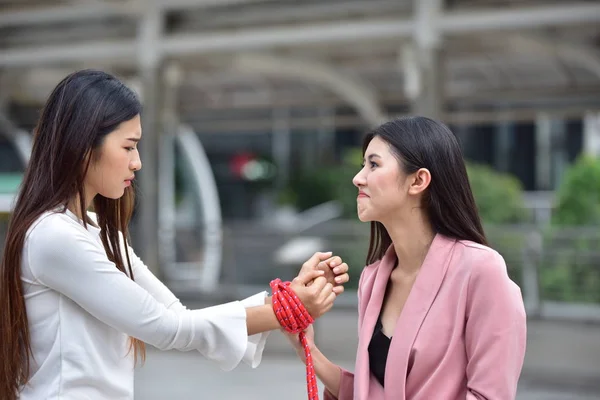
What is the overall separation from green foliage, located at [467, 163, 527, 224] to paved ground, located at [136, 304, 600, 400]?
8.75 ft

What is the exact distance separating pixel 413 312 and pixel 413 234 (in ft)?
0.72

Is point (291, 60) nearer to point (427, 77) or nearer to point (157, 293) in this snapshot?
point (427, 77)

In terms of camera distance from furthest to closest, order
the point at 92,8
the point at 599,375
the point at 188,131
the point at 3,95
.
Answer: the point at 188,131
the point at 3,95
the point at 92,8
the point at 599,375

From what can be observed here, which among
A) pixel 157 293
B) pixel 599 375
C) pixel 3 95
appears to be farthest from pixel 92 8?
pixel 157 293

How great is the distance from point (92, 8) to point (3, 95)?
18.5 ft

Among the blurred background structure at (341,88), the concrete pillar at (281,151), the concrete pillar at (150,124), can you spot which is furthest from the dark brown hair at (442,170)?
the concrete pillar at (281,151)

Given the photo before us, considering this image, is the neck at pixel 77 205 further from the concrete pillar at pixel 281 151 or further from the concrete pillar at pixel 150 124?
the concrete pillar at pixel 281 151

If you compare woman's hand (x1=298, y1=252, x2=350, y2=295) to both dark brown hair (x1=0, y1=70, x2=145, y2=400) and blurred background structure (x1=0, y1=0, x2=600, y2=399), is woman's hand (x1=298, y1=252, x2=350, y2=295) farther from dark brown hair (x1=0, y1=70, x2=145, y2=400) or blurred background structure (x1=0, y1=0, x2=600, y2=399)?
blurred background structure (x1=0, y1=0, x2=600, y2=399)

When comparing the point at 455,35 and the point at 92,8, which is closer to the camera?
the point at 455,35

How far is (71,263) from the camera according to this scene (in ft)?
6.26

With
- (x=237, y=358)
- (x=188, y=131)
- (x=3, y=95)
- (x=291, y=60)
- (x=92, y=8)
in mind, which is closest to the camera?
(x=237, y=358)

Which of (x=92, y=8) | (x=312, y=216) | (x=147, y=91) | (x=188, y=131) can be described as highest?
(x=92, y=8)

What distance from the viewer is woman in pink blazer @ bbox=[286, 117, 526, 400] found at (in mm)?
1899

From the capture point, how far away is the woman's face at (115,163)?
1996 millimetres
